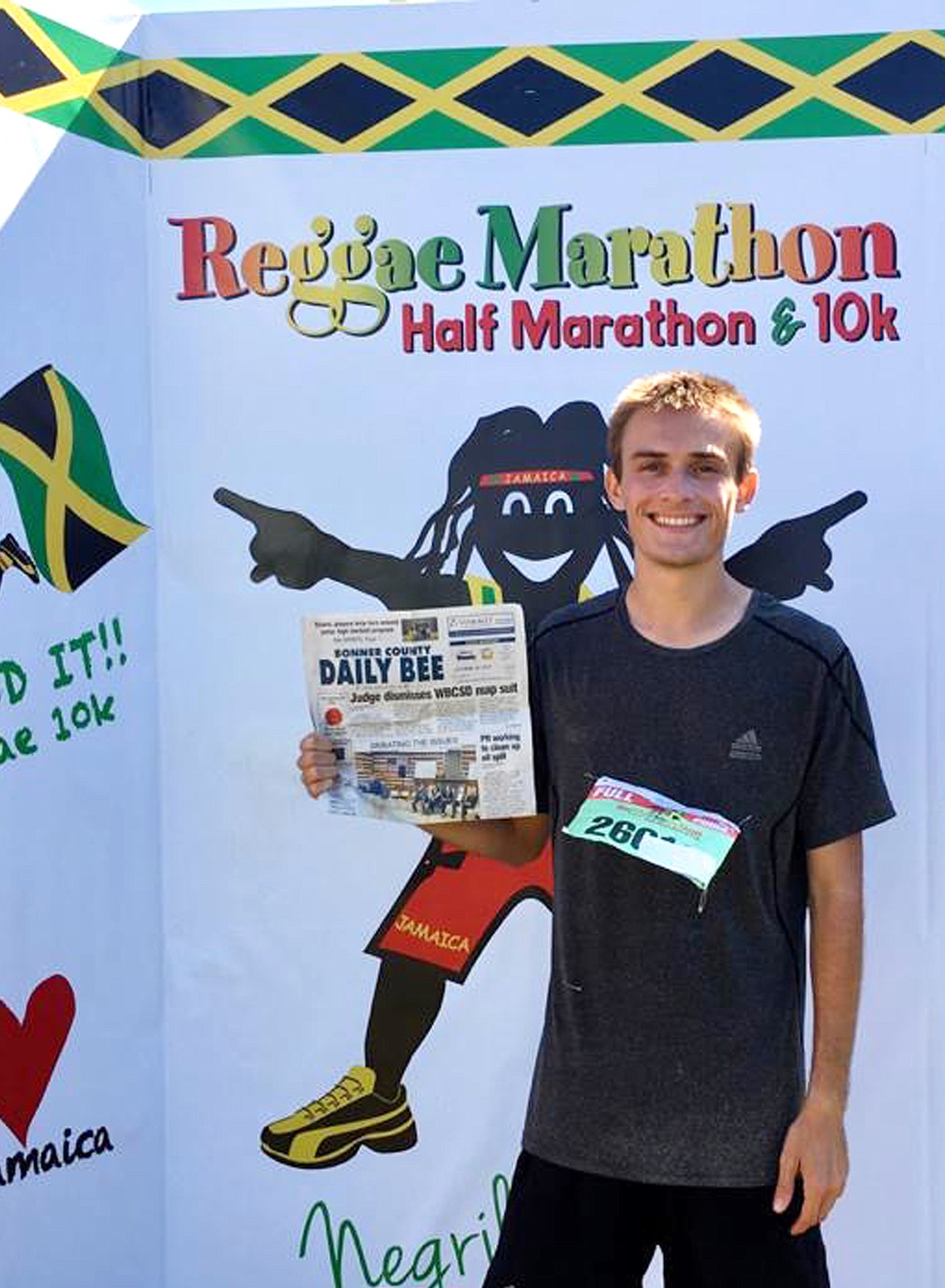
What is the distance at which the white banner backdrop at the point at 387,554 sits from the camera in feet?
9.75

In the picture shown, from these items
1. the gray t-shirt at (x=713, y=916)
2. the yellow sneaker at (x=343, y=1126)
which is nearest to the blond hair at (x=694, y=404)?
the gray t-shirt at (x=713, y=916)

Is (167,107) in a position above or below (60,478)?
above

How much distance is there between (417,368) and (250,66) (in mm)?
606

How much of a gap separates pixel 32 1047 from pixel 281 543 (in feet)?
3.17

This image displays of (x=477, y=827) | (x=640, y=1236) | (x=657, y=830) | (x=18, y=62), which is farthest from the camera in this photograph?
(x=18, y=62)

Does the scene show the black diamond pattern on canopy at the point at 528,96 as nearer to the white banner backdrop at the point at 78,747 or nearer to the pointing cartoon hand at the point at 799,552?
the white banner backdrop at the point at 78,747

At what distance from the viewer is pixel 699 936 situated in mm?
2055

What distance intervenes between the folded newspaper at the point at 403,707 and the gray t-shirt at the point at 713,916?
0.25m

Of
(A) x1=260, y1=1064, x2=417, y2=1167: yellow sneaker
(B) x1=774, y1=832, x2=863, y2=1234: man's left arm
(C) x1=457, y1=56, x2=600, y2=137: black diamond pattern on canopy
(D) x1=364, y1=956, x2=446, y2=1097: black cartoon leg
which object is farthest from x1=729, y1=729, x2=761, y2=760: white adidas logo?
(C) x1=457, y1=56, x2=600, y2=137: black diamond pattern on canopy

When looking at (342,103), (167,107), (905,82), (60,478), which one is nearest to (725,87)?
(905,82)

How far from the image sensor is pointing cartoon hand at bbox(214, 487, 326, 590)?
3051 millimetres

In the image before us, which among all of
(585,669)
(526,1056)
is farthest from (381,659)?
(526,1056)

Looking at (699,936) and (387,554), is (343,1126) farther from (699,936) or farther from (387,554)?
(699,936)

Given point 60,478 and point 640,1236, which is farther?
point 60,478
